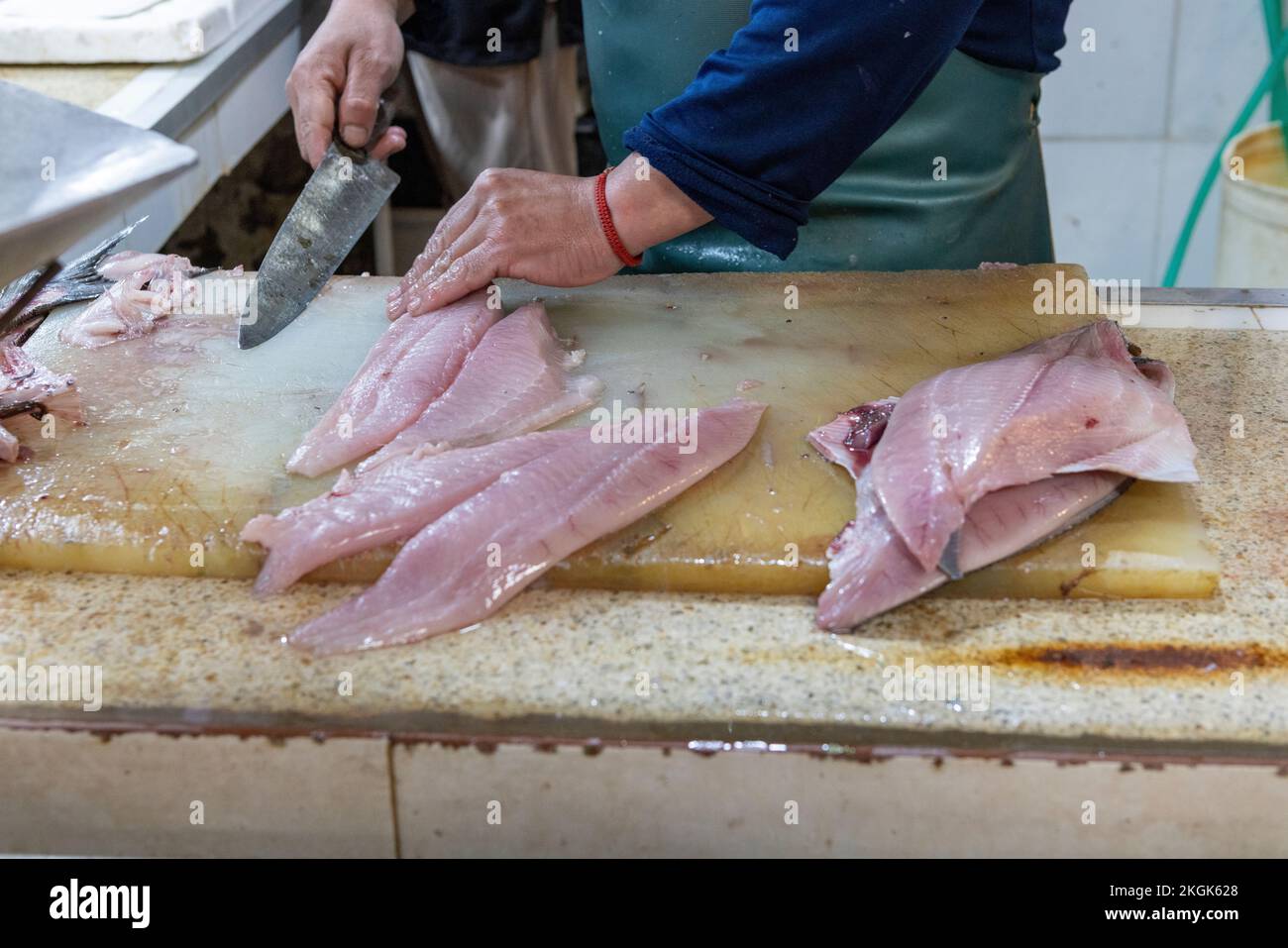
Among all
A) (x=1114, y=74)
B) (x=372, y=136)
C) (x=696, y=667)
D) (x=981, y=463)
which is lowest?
(x=696, y=667)

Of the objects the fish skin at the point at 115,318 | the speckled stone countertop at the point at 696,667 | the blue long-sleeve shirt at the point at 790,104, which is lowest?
the speckled stone countertop at the point at 696,667

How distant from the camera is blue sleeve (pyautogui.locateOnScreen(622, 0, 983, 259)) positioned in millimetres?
1738

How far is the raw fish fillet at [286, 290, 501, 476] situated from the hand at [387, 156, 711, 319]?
2.0 inches

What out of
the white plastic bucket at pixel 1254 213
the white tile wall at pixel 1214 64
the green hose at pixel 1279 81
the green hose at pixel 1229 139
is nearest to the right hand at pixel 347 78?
the white plastic bucket at pixel 1254 213

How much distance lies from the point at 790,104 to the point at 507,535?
2.52ft

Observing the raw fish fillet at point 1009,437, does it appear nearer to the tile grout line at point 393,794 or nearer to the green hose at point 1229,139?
the tile grout line at point 393,794

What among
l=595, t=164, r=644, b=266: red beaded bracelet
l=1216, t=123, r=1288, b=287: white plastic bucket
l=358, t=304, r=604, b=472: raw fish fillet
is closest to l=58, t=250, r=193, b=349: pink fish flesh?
l=358, t=304, r=604, b=472: raw fish fillet

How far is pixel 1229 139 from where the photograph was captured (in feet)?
12.0

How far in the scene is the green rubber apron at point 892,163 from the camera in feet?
7.64

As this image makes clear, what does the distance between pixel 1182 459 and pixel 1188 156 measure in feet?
10.9

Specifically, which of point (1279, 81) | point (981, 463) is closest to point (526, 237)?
point (981, 463)

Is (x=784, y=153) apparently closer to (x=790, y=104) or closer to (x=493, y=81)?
(x=790, y=104)

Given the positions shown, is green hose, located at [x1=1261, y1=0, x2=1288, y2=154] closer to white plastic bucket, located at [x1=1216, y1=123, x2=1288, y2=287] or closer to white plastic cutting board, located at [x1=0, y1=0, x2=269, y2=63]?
white plastic bucket, located at [x1=1216, y1=123, x2=1288, y2=287]
